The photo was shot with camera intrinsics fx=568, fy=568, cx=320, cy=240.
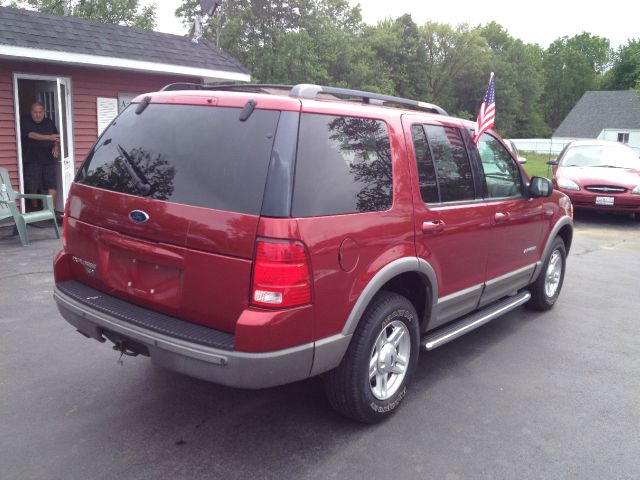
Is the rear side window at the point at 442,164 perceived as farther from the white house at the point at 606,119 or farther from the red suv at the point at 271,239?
the white house at the point at 606,119

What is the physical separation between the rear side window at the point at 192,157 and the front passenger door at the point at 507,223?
2.19 m

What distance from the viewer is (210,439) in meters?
3.20

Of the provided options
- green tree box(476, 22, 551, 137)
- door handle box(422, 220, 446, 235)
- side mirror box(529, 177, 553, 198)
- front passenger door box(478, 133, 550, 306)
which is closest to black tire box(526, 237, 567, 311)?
front passenger door box(478, 133, 550, 306)

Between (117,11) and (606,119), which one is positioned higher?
(117,11)

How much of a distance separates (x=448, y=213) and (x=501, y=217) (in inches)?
34.0

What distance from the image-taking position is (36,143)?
9.39 meters

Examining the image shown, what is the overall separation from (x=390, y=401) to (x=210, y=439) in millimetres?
1091

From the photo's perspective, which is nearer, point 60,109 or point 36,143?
point 36,143

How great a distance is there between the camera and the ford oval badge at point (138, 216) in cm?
299

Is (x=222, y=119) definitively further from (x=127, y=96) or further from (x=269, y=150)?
(x=127, y=96)

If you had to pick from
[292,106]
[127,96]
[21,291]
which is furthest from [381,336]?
[127,96]

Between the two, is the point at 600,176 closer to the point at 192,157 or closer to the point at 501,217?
the point at 501,217

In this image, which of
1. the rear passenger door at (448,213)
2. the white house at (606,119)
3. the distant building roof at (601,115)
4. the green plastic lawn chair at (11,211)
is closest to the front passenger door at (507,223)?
the rear passenger door at (448,213)

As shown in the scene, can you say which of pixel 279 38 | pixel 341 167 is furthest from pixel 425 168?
pixel 279 38
